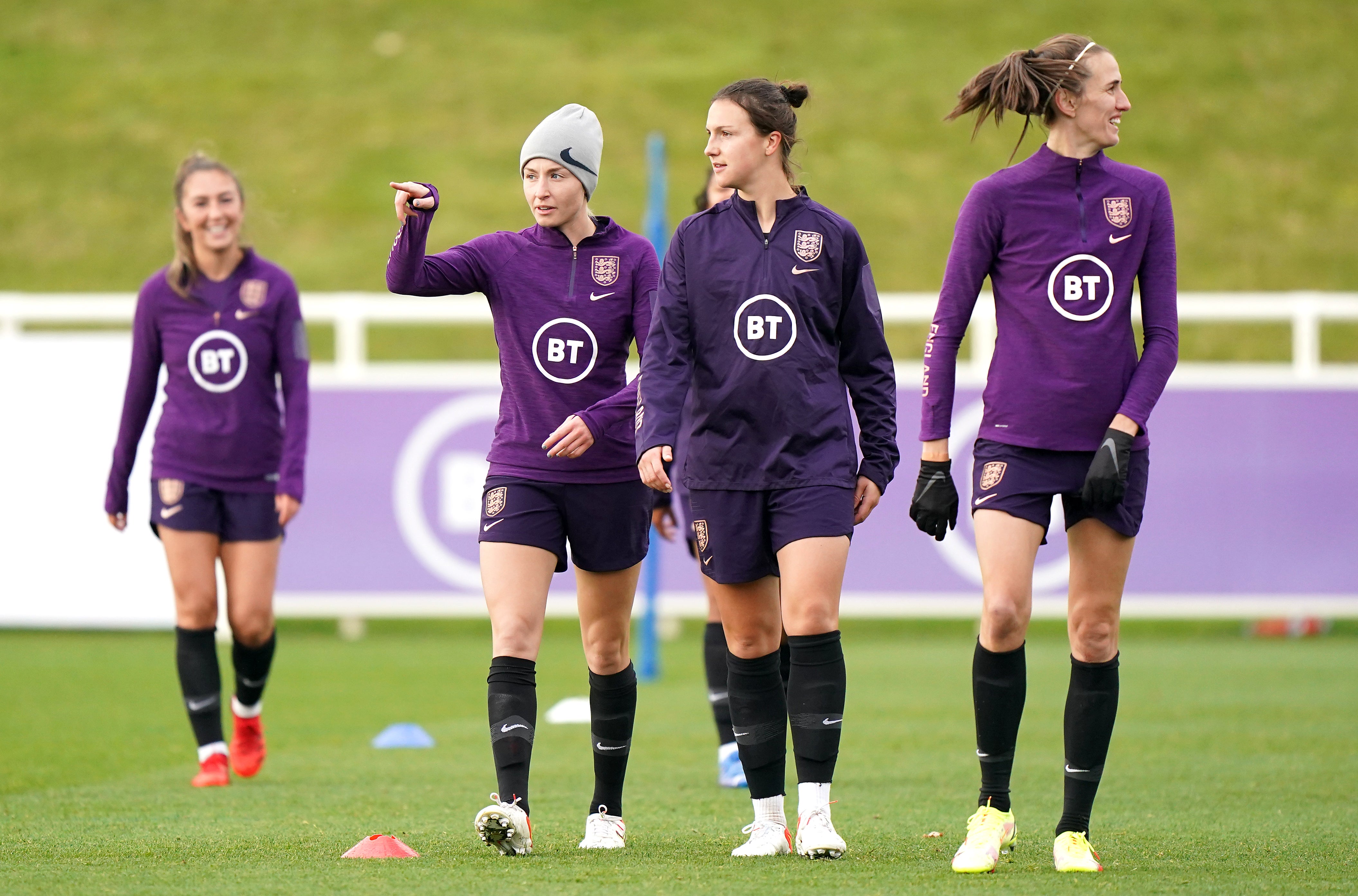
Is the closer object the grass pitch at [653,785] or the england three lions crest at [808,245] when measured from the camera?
the grass pitch at [653,785]

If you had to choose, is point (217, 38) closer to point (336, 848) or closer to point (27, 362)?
point (27, 362)

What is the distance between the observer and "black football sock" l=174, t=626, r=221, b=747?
21.3 feet

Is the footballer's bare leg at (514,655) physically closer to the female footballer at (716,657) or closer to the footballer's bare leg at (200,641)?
the female footballer at (716,657)

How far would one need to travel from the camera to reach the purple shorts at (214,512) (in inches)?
253

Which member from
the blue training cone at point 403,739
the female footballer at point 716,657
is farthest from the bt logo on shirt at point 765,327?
the blue training cone at point 403,739

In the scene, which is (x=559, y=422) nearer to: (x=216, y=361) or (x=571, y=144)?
(x=571, y=144)

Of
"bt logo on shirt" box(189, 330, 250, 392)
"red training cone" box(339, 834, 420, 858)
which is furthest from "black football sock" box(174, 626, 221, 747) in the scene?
"red training cone" box(339, 834, 420, 858)

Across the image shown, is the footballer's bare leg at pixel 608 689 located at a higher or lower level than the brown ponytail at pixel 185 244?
lower

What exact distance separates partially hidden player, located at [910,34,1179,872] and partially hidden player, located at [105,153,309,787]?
290cm

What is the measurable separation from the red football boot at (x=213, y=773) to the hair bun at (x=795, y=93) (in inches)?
127

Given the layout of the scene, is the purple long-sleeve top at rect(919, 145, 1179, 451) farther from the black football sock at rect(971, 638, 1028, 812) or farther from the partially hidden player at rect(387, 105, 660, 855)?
the partially hidden player at rect(387, 105, 660, 855)

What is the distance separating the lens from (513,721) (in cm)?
470

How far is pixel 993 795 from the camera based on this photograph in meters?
4.52

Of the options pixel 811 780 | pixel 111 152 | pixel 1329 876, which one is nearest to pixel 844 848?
pixel 811 780
